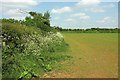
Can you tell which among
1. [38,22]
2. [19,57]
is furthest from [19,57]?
[38,22]

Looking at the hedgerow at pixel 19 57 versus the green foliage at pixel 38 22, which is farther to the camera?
the green foliage at pixel 38 22

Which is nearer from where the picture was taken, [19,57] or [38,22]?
[19,57]

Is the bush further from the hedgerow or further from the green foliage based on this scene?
the green foliage

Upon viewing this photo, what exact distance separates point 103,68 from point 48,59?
2892 millimetres

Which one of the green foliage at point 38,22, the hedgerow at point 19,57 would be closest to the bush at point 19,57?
the hedgerow at point 19,57

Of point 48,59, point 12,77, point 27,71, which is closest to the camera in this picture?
point 12,77

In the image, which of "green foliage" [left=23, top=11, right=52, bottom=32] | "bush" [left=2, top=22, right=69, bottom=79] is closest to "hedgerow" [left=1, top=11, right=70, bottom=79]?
"bush" [left=2, top=22, right=69, bottom=79]

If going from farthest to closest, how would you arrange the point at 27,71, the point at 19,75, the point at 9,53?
the point at 9,53
the point at 27,71
the point at 19,75

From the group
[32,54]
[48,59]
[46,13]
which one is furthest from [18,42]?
[46,13]

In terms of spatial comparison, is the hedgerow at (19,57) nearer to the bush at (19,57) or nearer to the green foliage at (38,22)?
the bush at (19,57)

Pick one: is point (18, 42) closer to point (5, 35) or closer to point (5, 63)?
point (5, 35)

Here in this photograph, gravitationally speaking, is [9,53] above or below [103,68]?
above

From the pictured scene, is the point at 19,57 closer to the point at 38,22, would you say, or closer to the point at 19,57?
the point at 19,57

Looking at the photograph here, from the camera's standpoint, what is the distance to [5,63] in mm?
9508
